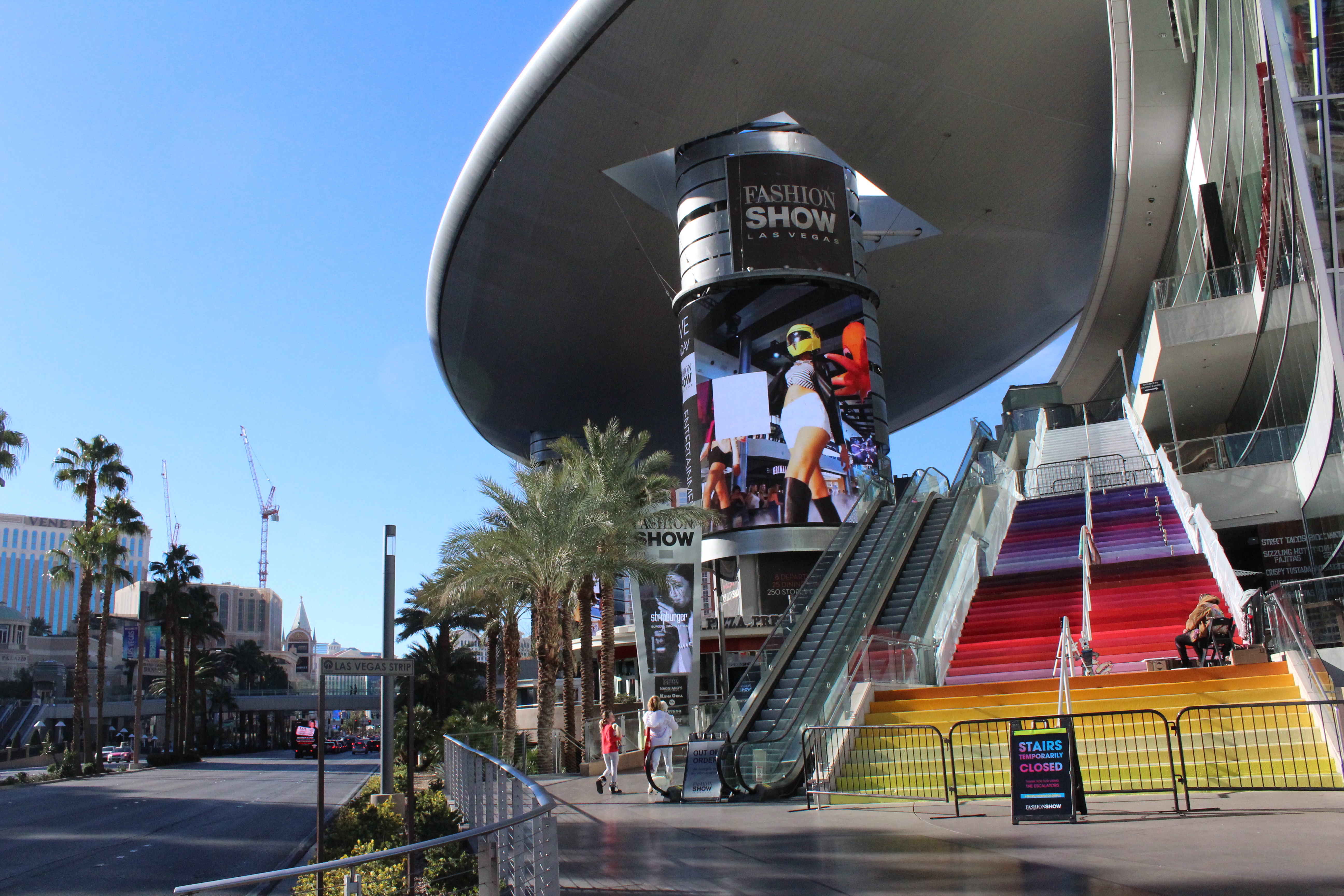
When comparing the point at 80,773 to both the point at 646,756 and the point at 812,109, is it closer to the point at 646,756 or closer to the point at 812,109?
the point at 646,756

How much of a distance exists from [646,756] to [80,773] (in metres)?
30.3

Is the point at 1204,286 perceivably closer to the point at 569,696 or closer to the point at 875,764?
the point at 569,696

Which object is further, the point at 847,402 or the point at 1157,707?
the point at 847,402

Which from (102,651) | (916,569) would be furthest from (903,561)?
(102,651)

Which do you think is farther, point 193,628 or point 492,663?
point 193,628

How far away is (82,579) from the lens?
42844 mm

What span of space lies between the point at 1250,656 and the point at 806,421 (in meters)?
26.4

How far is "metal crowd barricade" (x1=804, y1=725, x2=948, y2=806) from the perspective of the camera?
11.4m

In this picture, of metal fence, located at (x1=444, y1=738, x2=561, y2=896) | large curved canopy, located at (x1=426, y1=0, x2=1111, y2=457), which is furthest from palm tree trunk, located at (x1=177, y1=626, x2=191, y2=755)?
metal fence, located at (x1=444, y1=738, x2=561, y2=896)

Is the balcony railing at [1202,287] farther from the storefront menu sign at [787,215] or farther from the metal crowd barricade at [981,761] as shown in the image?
the metal crowd barricade at [981,761]

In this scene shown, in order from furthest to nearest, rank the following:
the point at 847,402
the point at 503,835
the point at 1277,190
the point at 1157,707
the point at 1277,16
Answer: the point at 847,402, the point at 1277,190, the point at 1157,707, the point at 1277,16, the point at 503,835

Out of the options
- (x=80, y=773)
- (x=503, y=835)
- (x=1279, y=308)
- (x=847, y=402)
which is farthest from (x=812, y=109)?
(x=503, y=835)

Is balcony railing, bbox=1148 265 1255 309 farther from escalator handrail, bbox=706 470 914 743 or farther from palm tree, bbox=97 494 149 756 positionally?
palm tree, bbox=97 494 149 756

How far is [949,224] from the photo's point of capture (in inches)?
1992
